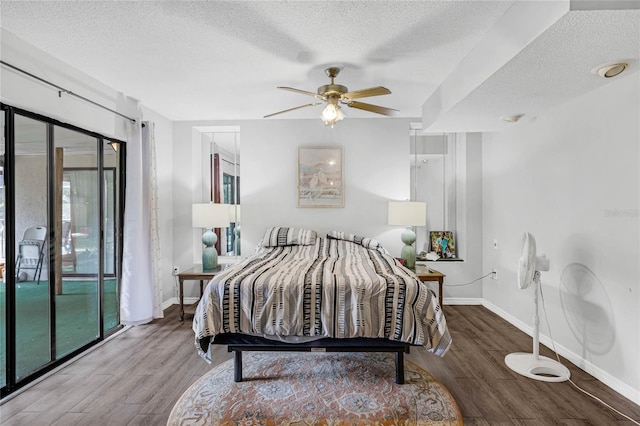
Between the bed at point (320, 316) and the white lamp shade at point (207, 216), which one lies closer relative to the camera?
the bed at point (320, 316)

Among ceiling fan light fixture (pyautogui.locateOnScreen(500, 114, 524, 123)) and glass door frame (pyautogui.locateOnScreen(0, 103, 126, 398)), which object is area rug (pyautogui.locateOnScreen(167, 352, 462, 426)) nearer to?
glass door frame (pyautogui.locateOnScreen(0, 103, 126, 398))

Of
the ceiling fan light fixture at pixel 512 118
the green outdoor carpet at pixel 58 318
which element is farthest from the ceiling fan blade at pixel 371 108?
the green outdoor carpet at pixel 58 318

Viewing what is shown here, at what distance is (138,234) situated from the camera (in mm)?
3479

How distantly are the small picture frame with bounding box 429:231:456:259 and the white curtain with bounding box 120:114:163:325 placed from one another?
353 centimetres

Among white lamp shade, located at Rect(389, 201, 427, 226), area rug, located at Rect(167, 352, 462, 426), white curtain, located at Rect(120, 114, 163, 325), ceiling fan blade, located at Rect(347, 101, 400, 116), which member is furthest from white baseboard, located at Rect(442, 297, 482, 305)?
white curtain, located at Rect(120, 114, 163, 325)

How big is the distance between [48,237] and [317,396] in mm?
2484

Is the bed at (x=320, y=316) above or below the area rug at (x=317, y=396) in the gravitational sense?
above

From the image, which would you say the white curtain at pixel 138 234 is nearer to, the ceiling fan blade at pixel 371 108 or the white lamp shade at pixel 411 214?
the ceiling fan blade at pixel 371 108

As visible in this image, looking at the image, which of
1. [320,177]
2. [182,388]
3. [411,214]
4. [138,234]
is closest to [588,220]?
[411,214]

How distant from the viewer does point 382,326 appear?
224cm

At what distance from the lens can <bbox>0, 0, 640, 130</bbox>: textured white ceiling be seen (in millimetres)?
1934

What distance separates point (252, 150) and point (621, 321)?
4.03 metres

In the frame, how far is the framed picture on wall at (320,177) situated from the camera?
430 centimetres

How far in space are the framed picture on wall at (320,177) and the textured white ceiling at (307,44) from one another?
1151 mm
